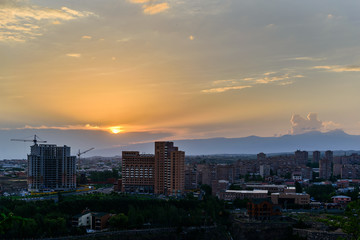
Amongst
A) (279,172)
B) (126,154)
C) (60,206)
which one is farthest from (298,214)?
(279,172)

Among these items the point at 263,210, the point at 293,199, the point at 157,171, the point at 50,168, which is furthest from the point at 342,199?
the point at 50,168

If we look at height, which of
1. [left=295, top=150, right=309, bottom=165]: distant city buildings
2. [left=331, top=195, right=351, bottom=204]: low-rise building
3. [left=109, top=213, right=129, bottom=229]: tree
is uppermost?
[left=295, top=150, right=309, bottom=165]: distant city buildings

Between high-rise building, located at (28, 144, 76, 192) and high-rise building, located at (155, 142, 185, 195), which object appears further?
high-rise building, located at (28, 144, 76, 192)

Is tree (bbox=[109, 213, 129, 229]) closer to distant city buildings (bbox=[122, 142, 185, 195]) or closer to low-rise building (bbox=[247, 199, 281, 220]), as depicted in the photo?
low-rise building (bbox=[247, 199, 281, 220])

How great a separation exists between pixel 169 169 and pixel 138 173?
428 centimetres

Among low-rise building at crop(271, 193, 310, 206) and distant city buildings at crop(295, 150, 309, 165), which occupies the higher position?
distant city buildings at crop(295, 150, 309, 165)

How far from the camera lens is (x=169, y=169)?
33344 mm

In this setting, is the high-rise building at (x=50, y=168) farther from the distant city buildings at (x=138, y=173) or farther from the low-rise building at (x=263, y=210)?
the low-rise building at (x=263, y=210)

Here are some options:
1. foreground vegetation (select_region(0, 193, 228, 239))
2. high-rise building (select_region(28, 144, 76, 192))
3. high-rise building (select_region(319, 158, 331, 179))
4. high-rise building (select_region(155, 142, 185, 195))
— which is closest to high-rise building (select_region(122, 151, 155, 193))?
high-rise building (select_region(155, 142, 185, 195))

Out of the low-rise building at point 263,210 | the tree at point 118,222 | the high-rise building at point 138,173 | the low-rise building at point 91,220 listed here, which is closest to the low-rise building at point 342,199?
the low-rise building at point 263,210

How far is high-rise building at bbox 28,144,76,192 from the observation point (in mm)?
37531

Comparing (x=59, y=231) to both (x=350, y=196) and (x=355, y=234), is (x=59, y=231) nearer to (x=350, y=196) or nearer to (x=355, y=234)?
(x=355, y=234)

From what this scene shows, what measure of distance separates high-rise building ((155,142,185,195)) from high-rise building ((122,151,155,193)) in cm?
164

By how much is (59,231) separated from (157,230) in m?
5.02
